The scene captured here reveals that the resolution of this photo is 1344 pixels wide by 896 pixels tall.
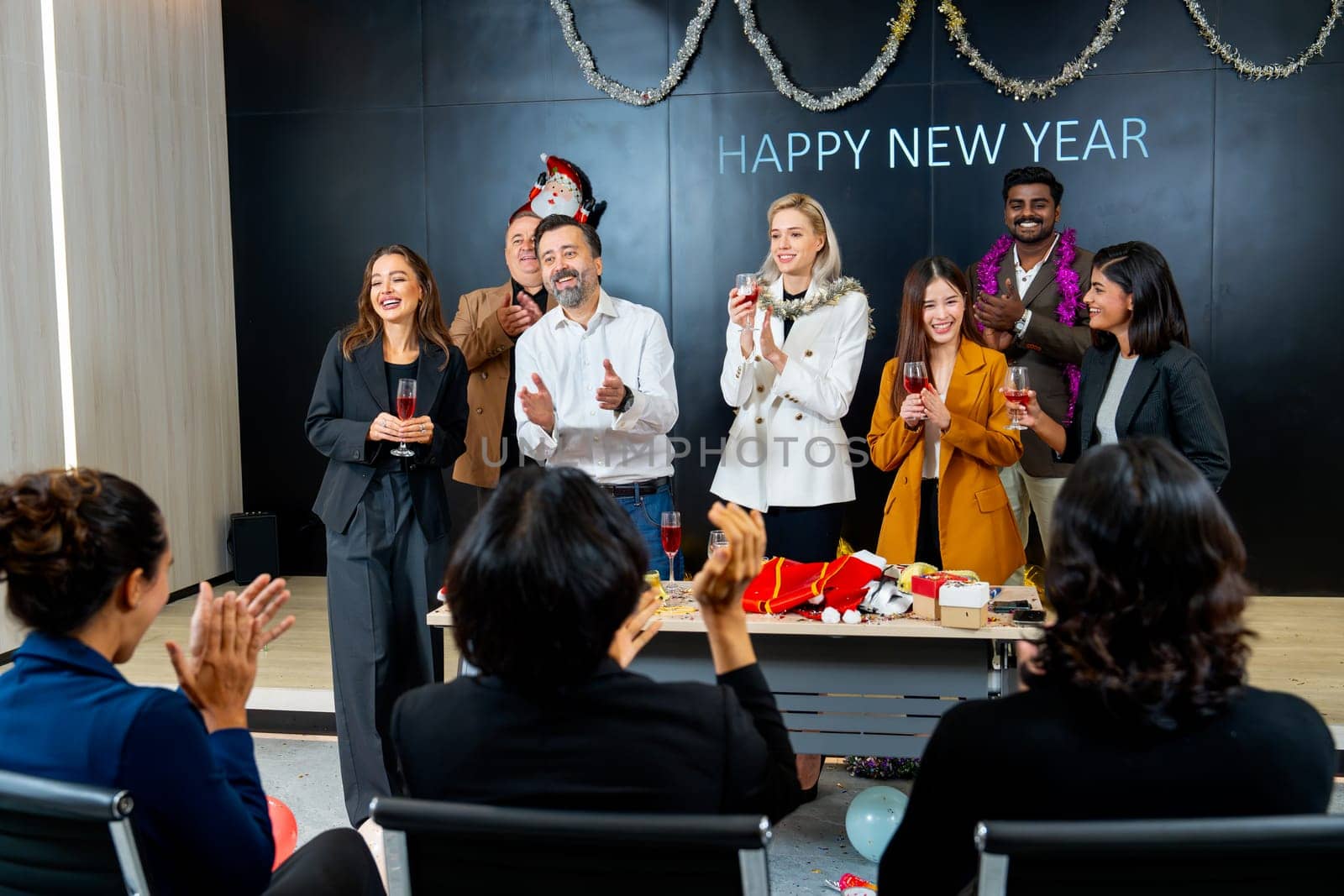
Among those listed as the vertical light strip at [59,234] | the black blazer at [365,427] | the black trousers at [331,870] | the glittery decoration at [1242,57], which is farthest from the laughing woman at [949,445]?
the vertical light strip at [59,234]

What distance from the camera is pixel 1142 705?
1368 millimetres

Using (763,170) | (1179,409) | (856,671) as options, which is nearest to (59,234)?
(763,170)

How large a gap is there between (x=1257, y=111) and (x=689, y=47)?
111 inches

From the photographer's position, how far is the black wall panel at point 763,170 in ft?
18.9

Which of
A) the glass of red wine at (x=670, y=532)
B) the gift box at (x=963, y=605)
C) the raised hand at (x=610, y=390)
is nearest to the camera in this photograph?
the gift box at (x=963, y=605)

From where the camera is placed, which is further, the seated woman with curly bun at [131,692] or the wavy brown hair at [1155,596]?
Result: the seated woman with curly bun at [131,692]

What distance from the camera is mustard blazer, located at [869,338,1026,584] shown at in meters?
3.95

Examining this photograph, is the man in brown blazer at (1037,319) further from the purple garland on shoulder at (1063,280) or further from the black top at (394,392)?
the black top at (394,392)

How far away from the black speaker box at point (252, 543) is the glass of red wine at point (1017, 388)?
451 centimetres

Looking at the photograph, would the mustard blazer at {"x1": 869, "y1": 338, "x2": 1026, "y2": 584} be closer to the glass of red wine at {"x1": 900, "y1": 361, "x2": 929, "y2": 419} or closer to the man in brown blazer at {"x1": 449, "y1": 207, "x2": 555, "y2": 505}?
the glass of red wine at {"x1": 900, "y1": 361, "x2": 929, "y2": 419}

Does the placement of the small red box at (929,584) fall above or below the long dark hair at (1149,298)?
below

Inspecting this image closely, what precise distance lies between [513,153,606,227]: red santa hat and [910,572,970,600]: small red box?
3.45m

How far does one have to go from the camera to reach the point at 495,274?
6.41 metres

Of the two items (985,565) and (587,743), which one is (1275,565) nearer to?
(985,565)
